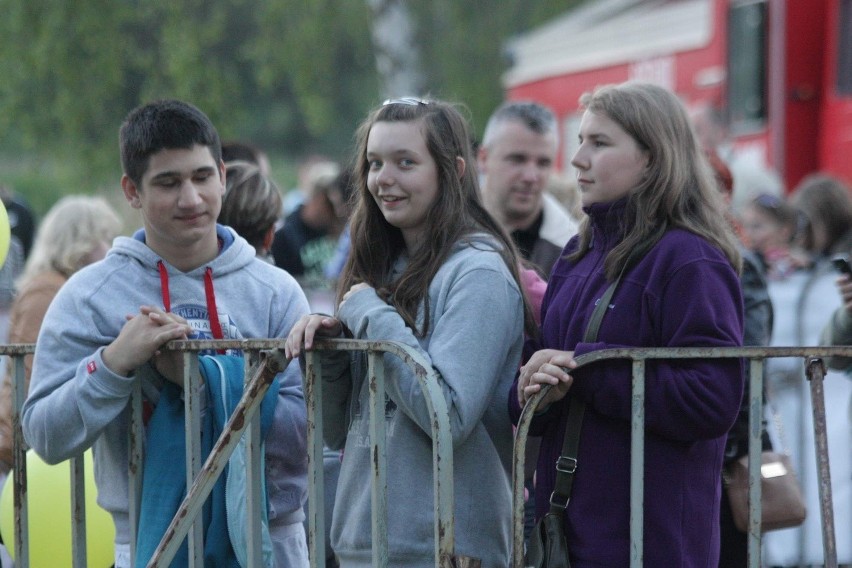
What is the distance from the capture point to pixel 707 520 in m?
2.94

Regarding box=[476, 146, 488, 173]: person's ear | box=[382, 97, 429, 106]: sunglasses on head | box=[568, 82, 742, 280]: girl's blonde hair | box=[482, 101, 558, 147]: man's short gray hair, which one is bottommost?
box=[568, 82, 742, 280]: girl's blonde hair

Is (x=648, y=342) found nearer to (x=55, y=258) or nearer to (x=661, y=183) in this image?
(x=661, y=183)

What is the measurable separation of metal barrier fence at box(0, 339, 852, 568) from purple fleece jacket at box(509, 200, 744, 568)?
66 mm

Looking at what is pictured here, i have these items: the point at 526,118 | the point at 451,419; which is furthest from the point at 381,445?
the point at 526,118

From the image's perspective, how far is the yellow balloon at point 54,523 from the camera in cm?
423

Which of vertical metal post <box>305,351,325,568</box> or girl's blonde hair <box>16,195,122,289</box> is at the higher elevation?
girl's blonde hair <box>16,195,122,289</box>

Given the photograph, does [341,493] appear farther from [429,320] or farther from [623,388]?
[623,388]

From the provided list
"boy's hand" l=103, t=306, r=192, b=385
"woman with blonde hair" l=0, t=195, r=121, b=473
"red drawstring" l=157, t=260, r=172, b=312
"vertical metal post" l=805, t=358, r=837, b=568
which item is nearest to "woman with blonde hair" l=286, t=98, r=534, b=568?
"boy's hand" l=103, t=306, r=192, b=385

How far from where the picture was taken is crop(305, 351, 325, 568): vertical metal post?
9.99 ft

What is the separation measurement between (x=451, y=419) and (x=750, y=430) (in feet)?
2.29

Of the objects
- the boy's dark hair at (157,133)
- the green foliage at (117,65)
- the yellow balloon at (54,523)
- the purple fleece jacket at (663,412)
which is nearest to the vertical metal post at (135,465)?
the boy's dark hair at (157,133)

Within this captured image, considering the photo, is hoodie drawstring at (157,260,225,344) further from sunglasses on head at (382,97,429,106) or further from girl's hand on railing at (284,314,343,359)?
sunglasses on head at (382,97,429,106)

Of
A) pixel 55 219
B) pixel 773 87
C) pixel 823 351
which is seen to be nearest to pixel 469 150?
pixel 823 351

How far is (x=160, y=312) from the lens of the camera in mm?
3166
